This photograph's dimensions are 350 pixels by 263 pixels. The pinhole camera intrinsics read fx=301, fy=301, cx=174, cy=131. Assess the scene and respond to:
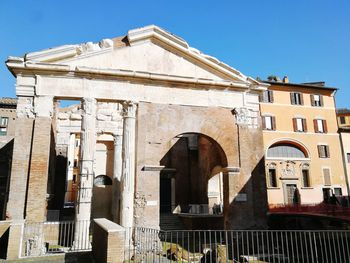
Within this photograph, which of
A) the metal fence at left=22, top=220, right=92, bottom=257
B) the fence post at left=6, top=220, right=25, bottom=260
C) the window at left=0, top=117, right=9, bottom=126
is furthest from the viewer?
the window at left=0, top=117, right=9, bottom=126

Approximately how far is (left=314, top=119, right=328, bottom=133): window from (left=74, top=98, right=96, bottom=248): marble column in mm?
21935

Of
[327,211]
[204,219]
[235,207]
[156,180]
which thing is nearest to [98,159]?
[204,219]

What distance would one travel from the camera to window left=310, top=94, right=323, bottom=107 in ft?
90.5

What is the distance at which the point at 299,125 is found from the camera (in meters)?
26.6

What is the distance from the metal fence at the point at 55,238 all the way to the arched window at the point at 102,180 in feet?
24.7

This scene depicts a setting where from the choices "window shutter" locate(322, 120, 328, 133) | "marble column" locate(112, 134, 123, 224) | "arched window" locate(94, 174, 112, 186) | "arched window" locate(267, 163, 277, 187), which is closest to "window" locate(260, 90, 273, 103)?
"window shutter" locate(322, 120, 328, 133)

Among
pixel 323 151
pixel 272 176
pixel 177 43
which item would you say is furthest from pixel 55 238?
pixel 323 151

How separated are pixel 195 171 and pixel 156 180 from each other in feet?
28.9

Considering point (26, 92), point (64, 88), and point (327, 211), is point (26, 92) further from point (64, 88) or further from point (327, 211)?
point (327, 211)

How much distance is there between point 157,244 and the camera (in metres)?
11.1

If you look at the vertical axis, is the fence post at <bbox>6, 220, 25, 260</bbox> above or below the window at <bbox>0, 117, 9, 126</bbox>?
below

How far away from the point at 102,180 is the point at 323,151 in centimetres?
1922

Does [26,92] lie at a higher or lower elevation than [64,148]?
higher

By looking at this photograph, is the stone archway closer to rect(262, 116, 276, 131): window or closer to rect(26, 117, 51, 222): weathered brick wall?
rect(262, 116, 276, 131): window
